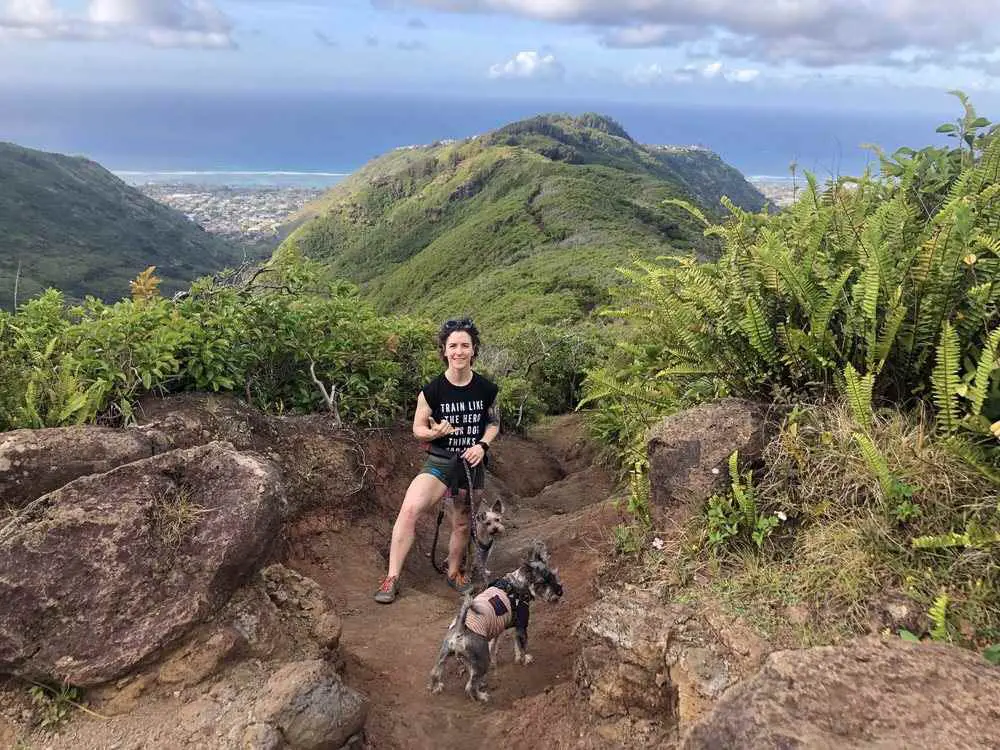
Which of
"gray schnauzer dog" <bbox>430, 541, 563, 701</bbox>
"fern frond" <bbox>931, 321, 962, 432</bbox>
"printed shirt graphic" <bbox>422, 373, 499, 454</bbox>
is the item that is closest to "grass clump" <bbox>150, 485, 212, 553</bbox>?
"gray schnauzer dog" <bbox>430, 541, 563, 701</bbox>

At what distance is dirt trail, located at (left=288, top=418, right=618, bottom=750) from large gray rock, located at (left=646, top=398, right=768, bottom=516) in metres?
1.06

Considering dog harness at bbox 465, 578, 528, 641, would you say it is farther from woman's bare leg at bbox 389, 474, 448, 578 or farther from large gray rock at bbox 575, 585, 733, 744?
woman's bare leg at bbox 389, 474, 448, 578

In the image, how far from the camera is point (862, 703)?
251 centimetres

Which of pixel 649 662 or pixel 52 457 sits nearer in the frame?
pixel 649 662

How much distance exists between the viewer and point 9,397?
16.1ft

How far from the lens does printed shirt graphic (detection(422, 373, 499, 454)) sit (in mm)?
5484

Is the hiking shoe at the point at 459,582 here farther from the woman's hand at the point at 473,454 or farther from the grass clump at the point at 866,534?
the grass clump at the point at 866,534

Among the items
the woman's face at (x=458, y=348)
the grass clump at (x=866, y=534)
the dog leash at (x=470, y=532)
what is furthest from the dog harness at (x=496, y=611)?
the woman's face at (x=458, y=348)

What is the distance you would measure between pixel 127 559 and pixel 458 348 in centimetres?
274

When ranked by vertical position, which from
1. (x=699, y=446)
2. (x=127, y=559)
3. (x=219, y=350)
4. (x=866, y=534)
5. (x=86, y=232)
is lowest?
(x=86, y=232)

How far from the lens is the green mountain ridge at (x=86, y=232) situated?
112750mm

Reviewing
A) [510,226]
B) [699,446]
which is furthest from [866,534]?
[510,226]

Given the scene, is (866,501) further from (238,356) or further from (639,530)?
(238,356)

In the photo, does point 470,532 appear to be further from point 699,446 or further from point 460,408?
point 699,446
